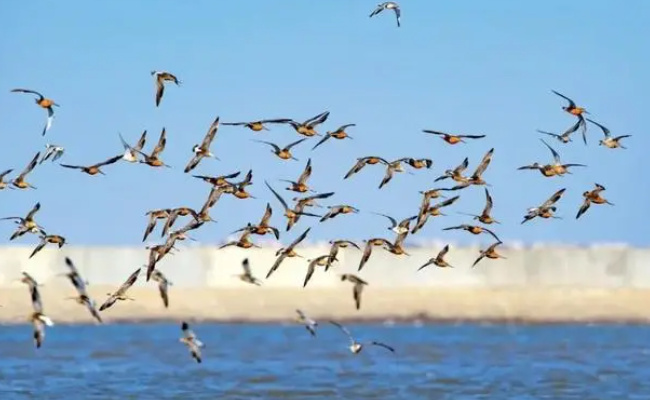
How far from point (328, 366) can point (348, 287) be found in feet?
150

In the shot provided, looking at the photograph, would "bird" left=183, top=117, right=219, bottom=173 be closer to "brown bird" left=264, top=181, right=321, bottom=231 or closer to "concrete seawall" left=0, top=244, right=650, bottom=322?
"brown bird" left=264, top=181, right=321, bottom=231

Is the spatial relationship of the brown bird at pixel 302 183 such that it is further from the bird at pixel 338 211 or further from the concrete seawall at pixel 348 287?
the concrete seawall at pixel 348 287

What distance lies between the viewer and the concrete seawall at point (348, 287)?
117812mm

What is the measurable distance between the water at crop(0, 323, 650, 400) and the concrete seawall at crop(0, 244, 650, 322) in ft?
34.2

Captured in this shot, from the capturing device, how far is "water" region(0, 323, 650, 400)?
6344cm

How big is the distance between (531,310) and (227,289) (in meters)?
17.0

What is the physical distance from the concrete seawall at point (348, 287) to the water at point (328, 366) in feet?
34.2

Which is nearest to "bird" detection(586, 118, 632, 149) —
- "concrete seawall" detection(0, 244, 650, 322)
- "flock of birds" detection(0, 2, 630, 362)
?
"flock of birds" detection(0, 2, 630, 362)

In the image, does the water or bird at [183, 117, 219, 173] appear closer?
bird at [183, 117, 219, 173]

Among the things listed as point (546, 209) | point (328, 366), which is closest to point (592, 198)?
point (546, 209)

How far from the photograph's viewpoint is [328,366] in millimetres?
75250

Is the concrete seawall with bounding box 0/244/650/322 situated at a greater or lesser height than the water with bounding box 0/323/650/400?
greater

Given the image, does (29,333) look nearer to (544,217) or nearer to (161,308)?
(161,308)

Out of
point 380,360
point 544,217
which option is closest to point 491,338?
point 380,360
